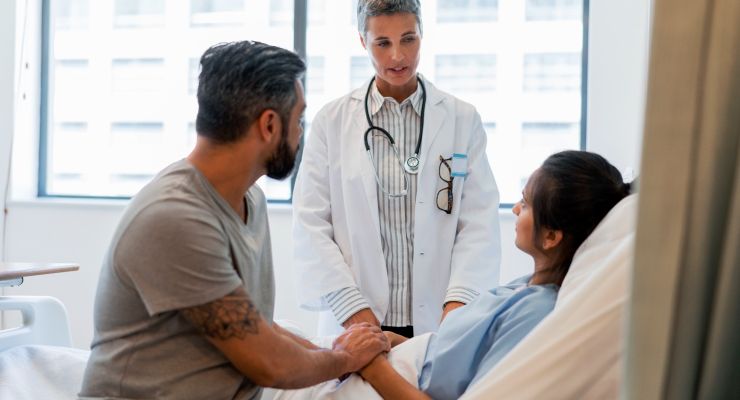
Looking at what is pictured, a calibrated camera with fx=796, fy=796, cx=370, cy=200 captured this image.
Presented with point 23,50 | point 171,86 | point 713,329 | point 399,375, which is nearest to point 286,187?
point 171,86

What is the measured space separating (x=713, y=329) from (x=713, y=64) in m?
0.21

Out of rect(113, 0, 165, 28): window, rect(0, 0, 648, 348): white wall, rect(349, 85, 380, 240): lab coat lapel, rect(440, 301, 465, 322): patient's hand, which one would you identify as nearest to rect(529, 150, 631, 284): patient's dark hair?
rect(440, 301, 465, 322): patient's hand

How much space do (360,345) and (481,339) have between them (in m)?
0.24

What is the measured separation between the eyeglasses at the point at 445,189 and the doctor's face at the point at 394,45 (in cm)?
25

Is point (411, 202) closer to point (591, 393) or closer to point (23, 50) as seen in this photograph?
point (591, 393)

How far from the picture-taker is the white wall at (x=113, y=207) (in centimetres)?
359

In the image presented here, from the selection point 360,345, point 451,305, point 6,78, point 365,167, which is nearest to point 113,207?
point 6,78

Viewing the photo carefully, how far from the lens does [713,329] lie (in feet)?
2.09

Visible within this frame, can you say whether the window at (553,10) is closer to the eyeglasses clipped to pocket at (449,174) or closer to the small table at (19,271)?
the eyeglasses clipped to pocket at (449,174)

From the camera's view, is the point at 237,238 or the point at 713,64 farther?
the point at 237,238

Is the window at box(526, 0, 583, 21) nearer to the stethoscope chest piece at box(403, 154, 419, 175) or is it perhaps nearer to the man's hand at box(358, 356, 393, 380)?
the stethoscope chest piece at box(403, 154, 419, 175)

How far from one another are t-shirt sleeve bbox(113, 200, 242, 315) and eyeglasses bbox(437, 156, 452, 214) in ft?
3.34

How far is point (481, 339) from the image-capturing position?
1.48m

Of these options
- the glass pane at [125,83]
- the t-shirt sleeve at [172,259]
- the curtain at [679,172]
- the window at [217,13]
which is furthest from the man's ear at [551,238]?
the window at [217,13]
